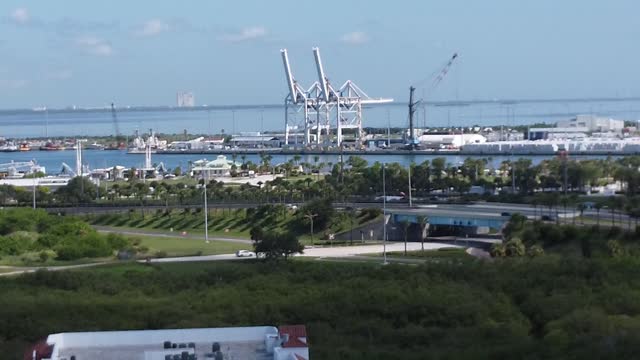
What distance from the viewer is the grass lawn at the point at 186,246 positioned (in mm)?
15658

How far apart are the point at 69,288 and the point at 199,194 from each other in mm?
12136

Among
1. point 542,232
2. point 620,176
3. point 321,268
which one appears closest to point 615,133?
point 620,176

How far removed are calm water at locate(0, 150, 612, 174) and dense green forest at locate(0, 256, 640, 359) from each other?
2647 centimetres

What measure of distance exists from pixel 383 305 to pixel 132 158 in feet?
139

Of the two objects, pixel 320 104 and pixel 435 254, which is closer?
pixel 435 254

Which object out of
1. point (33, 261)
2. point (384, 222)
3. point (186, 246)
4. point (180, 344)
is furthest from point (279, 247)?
point (180, 344)

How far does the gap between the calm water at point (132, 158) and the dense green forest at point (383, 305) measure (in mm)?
26465

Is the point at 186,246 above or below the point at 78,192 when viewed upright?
below

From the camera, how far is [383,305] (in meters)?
10.0

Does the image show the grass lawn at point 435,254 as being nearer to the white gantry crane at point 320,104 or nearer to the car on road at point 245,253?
the car on road at point 245,253

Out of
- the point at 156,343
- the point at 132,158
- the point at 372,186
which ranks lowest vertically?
Answer: the point at 156,343

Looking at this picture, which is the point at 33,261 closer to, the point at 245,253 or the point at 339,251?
the point at 245,253

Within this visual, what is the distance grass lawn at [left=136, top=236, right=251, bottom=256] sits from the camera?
15.7 m

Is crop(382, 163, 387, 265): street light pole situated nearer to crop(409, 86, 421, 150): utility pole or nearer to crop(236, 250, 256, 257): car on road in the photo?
crop(236, 250, 256, 257): car on road
